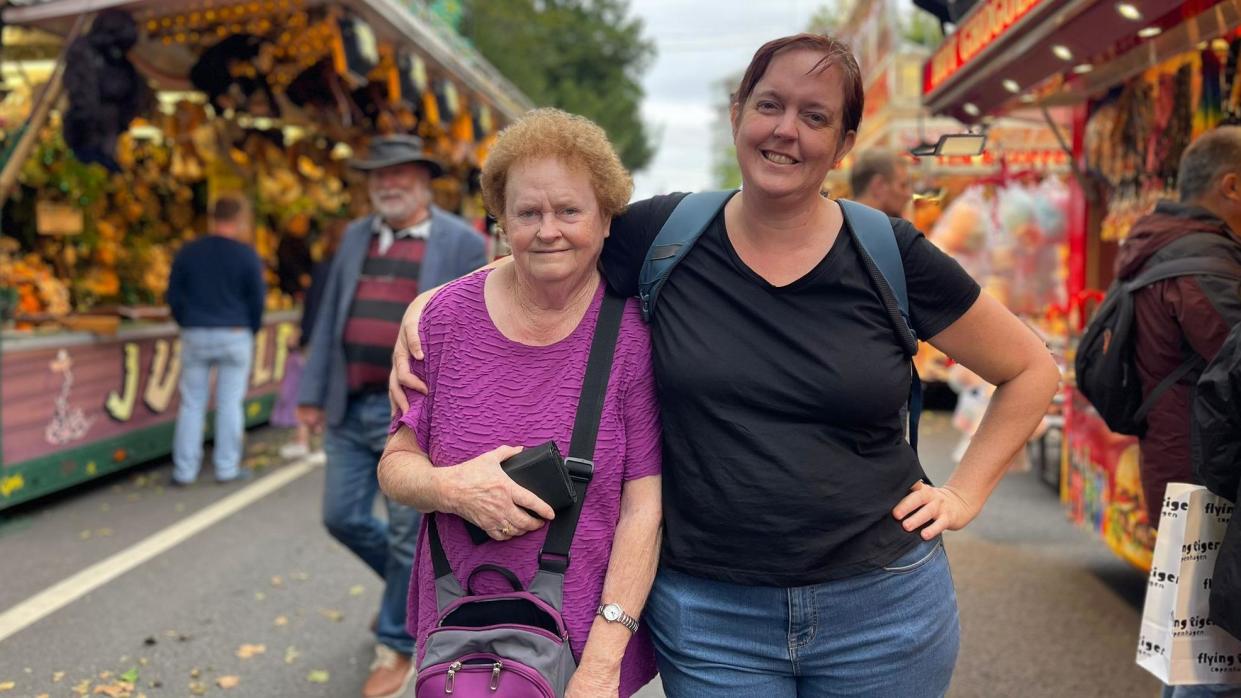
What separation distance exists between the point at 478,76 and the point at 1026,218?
543 centimetres

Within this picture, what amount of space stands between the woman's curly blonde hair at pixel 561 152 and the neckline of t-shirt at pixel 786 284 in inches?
9.0

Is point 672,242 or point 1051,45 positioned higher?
point 1051,45

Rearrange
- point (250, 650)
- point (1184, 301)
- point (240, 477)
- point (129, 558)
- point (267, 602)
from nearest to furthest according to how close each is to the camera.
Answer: point (1184, 301) < point (250, 650) < point (267, 602) < point (129, 558) < point (240, 477)

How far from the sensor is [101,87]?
654 centimetres

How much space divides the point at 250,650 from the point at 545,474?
9.65ft

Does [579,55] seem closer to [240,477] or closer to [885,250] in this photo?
[240,477]

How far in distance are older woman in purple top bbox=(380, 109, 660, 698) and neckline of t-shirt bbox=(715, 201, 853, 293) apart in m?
0.23

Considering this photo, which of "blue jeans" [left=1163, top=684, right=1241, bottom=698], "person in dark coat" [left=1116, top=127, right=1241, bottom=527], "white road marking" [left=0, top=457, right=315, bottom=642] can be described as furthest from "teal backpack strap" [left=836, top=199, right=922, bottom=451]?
"white road marking" [left=0, top=457, right=315, bottom=642]

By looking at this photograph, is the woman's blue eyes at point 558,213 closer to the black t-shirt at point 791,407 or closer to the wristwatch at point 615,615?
the black t-shirt at point 791,407

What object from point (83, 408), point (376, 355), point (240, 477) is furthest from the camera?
point (240, 477)

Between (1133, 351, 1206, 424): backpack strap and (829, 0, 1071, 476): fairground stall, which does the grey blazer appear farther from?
(1133, 351, 1206, 424): backpack strap

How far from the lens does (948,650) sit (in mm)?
2045

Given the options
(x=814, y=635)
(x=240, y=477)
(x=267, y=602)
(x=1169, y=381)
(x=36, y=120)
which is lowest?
(x=240, y=477)

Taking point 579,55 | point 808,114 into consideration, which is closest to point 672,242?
point 808,114
